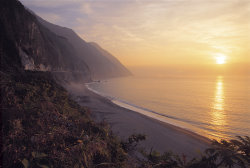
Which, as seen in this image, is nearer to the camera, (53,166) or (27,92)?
(53,166)

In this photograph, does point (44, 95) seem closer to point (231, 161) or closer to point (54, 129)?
point (54, 129)

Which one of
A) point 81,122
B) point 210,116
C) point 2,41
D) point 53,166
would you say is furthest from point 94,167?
point 210,116

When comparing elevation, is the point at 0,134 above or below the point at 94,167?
above

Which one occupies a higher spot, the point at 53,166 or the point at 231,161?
the point at 231,161

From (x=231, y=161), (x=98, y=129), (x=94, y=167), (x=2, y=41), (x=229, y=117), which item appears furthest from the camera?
(x=229, y=117)

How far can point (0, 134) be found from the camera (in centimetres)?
375

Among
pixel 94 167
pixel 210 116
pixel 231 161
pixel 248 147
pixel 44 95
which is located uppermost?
pixel 44 95

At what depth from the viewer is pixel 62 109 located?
623cm

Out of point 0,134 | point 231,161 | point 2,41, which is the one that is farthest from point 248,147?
point 2,41

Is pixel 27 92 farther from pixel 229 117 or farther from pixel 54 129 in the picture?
pixel 229 117

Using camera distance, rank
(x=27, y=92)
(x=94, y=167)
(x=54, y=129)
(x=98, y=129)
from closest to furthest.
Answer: (x=94, y=167) → (x=54, y=129) → (x=98, y=129) → (x=27, y=92)

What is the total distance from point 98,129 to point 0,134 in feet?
8.81

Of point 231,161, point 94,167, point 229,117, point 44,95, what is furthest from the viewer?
point 229,117

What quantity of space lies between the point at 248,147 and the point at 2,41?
1282 centimetres
